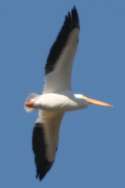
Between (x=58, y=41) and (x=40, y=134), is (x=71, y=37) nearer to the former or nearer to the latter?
(x=58, y=41)

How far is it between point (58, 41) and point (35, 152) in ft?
7.12

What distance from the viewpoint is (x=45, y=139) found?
21750 millimetres

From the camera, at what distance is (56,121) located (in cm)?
2181

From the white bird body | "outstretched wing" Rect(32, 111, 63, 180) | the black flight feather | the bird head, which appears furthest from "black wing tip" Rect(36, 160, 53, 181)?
the black flight feather

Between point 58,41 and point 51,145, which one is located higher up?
point 58,41

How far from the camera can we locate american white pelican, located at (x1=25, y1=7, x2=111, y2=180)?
68.2 feet

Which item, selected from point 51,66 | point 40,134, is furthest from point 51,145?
point 51,66

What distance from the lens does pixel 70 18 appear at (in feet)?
68.6

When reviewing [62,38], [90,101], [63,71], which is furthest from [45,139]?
[62,38]

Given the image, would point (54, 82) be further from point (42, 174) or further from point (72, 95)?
point (42, 174)

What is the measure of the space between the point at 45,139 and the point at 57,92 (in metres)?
1.05

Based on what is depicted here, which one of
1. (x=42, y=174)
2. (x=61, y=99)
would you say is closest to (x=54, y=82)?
(x=61, y=99)

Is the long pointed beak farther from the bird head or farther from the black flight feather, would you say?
the black flight feather

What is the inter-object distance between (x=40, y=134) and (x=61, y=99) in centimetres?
92
